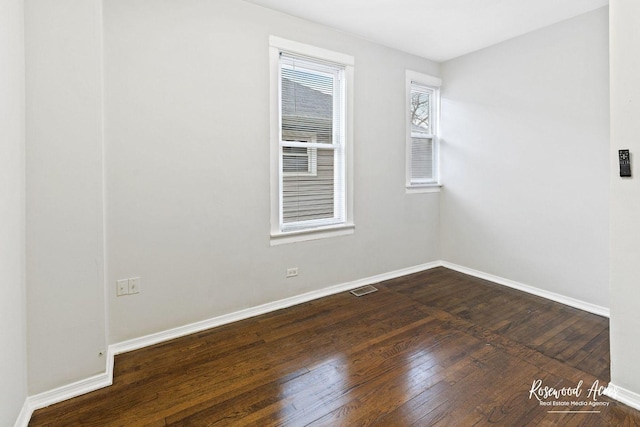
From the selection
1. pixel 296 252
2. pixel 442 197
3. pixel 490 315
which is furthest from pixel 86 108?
pixel 442 197

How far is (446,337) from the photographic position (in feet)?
8.29

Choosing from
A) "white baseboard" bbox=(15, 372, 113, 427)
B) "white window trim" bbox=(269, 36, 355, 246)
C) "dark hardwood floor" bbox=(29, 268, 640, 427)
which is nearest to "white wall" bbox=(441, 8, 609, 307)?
"dark hardwood floor" bbox=(29, 268, 640, 427)

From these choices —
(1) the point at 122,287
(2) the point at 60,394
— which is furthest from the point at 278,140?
(2) the point at 60,394

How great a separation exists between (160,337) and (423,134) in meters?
3.79

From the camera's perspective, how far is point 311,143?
3.26 meters

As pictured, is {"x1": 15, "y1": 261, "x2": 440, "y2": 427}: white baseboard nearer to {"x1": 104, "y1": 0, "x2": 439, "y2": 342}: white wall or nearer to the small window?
{"x1": 104, "y1": 0, "x2": 439, "y2": 342}: white wall

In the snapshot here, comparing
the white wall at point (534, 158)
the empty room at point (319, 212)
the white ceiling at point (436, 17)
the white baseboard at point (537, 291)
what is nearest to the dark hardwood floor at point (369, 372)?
the empty room at point (319, 212)

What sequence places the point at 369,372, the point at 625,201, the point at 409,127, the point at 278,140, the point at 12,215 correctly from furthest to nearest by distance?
the point at 409,127 < the point at 278,140 < the point at 369,372 < the point at 625,201 < the point at 12,215

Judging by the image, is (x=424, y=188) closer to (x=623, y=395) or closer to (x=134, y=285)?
(x=623, y=395)

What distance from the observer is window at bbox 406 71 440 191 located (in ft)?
13.3

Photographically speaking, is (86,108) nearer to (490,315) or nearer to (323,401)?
(323,401)

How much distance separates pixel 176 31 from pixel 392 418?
3014 millimetres

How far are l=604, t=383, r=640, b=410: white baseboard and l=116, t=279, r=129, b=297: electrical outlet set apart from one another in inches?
126

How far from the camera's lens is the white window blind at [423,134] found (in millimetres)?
4172
